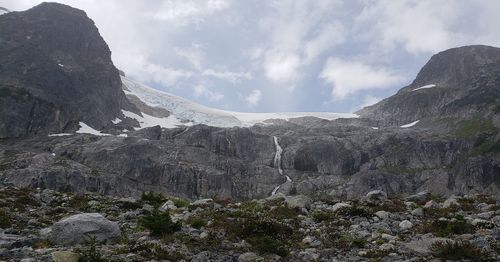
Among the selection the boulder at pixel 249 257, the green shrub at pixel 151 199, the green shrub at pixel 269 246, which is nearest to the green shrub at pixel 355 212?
the green shrub at pixel 269 246

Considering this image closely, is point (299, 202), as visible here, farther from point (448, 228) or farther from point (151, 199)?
point (151, 199)

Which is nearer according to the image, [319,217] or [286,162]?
[319,217]

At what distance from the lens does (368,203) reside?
2530 centimetres

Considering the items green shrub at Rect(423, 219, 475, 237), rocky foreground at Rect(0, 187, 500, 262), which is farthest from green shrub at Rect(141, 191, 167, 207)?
green shrub at Rect(423, 219, 475, 237)

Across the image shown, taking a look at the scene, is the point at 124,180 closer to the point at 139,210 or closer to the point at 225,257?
the point at 139,210

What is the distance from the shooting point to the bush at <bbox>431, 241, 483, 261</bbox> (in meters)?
13.2

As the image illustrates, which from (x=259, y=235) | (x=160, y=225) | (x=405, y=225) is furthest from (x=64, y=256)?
(x=405, y=225)

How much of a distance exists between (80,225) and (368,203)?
1610 cm

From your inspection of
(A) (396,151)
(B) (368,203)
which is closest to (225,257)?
(B) (368,203)

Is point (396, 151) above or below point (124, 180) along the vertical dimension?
above

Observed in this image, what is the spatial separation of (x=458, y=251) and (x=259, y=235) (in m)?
7.22

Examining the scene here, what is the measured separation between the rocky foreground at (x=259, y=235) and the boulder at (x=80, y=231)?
34mm

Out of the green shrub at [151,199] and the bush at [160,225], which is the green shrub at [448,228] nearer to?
the bush at [160,225]

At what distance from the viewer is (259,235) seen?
17344 millimetres
